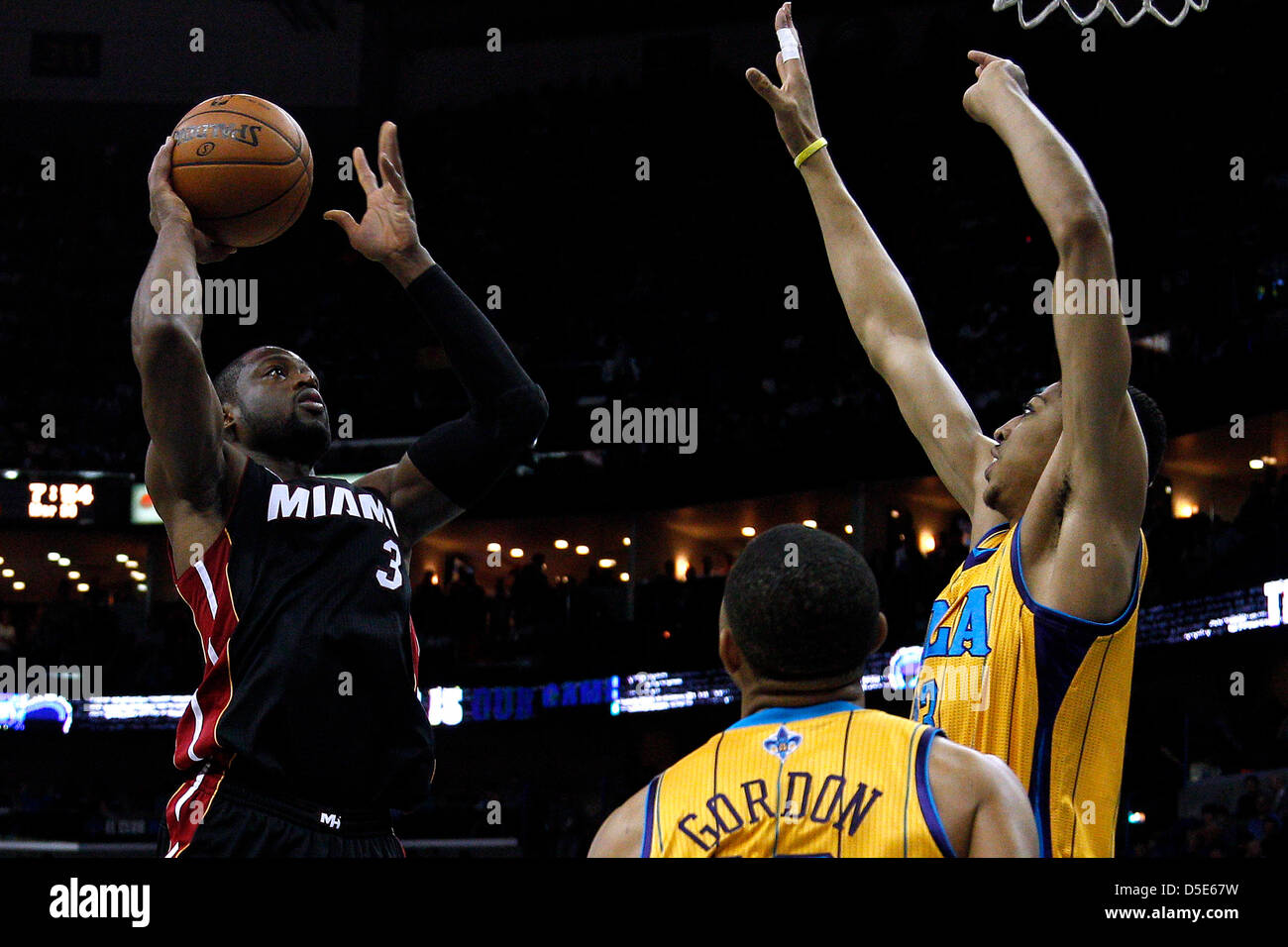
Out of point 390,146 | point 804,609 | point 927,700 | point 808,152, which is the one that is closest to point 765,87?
point 808,152

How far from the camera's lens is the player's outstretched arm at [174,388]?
2.77 m

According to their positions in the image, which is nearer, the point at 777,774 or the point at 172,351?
the point at 777,774

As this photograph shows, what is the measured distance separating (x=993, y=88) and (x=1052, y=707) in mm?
1333

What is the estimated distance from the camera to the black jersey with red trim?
2.81m

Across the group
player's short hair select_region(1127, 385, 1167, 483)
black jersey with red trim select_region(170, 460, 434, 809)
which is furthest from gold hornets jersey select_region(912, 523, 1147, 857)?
black jersey with red trim select_region(170, 460, 434, 809)

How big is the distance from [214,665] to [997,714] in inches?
63.9

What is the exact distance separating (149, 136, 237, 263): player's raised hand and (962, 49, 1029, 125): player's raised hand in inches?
68.6

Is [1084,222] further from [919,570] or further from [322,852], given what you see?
[919,570]

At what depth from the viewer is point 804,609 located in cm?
188

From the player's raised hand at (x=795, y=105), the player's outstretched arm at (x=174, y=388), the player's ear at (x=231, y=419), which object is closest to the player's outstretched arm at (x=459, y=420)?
the player's ear at (x=231, y=419)

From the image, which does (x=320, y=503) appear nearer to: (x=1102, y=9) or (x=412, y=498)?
(x=412, y=498)

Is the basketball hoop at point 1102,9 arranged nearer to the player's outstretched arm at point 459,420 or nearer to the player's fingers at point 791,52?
the player's fingers at point 791,52

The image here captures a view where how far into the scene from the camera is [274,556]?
3004 millimetres
